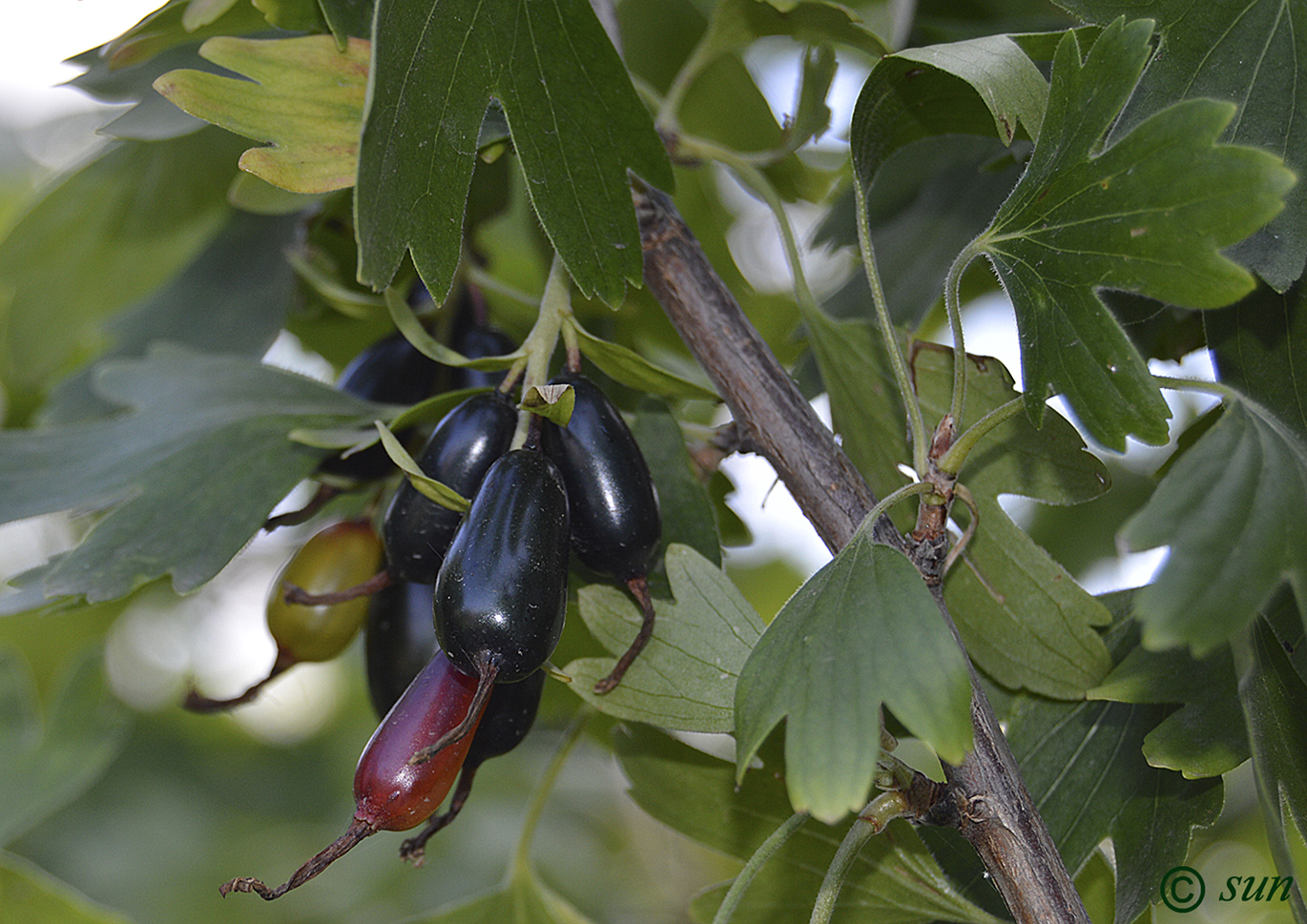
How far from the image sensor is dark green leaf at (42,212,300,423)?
0.83 m

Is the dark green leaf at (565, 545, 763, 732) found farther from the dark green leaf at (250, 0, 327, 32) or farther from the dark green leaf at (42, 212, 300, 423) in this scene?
the dark green leaf at (42, 212, 300, 423)

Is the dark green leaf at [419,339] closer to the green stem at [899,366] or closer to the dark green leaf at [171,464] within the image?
the dark green leaf at [171,464]

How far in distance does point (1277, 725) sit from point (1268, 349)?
18cm

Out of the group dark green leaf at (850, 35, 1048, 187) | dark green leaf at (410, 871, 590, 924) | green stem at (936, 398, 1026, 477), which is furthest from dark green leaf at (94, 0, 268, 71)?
dark green leaf at (410, 871, 590, 924)

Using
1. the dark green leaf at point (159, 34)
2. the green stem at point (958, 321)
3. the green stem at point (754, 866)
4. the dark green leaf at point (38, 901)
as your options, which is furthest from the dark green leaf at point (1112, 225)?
the dark green leaf at point (38, 901)

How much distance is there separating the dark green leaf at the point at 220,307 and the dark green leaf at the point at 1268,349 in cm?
67

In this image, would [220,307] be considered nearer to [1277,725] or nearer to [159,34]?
[159,34]

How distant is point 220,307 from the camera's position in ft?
2.80

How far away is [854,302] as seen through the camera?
0.80 m

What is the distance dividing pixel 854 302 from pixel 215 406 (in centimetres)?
47

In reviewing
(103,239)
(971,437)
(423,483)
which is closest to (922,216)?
(971,437)

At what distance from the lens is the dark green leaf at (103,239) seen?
792 millimetres

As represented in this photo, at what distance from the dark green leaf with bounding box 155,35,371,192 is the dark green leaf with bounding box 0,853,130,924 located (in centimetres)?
76

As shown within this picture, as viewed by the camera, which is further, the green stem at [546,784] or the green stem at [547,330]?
the green stem at [546,784]
